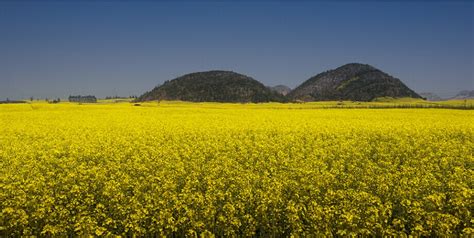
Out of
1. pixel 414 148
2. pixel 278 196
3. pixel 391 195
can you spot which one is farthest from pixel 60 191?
pixel 414 148

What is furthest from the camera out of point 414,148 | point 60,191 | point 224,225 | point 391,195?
point 414,148

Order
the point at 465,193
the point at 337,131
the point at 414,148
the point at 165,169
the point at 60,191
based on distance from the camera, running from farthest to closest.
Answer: the point at 337,131 < the point at 414,148 < the point at 165,169 < the point at 60,191 < the point at 465,193

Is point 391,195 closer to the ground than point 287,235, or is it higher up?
higher up

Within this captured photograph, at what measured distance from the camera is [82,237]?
7.40 meters

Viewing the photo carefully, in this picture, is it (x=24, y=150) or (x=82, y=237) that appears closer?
(x=82, y=237)

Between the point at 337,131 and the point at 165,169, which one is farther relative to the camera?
the point at 337,131

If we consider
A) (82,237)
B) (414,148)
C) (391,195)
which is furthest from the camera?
(414,148)

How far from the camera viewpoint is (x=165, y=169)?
40.4 ft

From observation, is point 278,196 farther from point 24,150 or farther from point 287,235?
point 24,150

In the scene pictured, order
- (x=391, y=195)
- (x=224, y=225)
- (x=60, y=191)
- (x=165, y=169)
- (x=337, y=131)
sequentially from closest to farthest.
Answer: (x=224, y=225) → (x=391, y=195) → (x=60, y=191) → (x=165, y=169) → (x=337, y=131)

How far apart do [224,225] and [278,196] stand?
160 centimetres

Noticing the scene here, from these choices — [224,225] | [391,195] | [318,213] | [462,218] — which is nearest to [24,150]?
[224,225]

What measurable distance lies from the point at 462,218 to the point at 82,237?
8351mm

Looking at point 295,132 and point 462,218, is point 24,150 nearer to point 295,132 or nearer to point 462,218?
point 295,132
